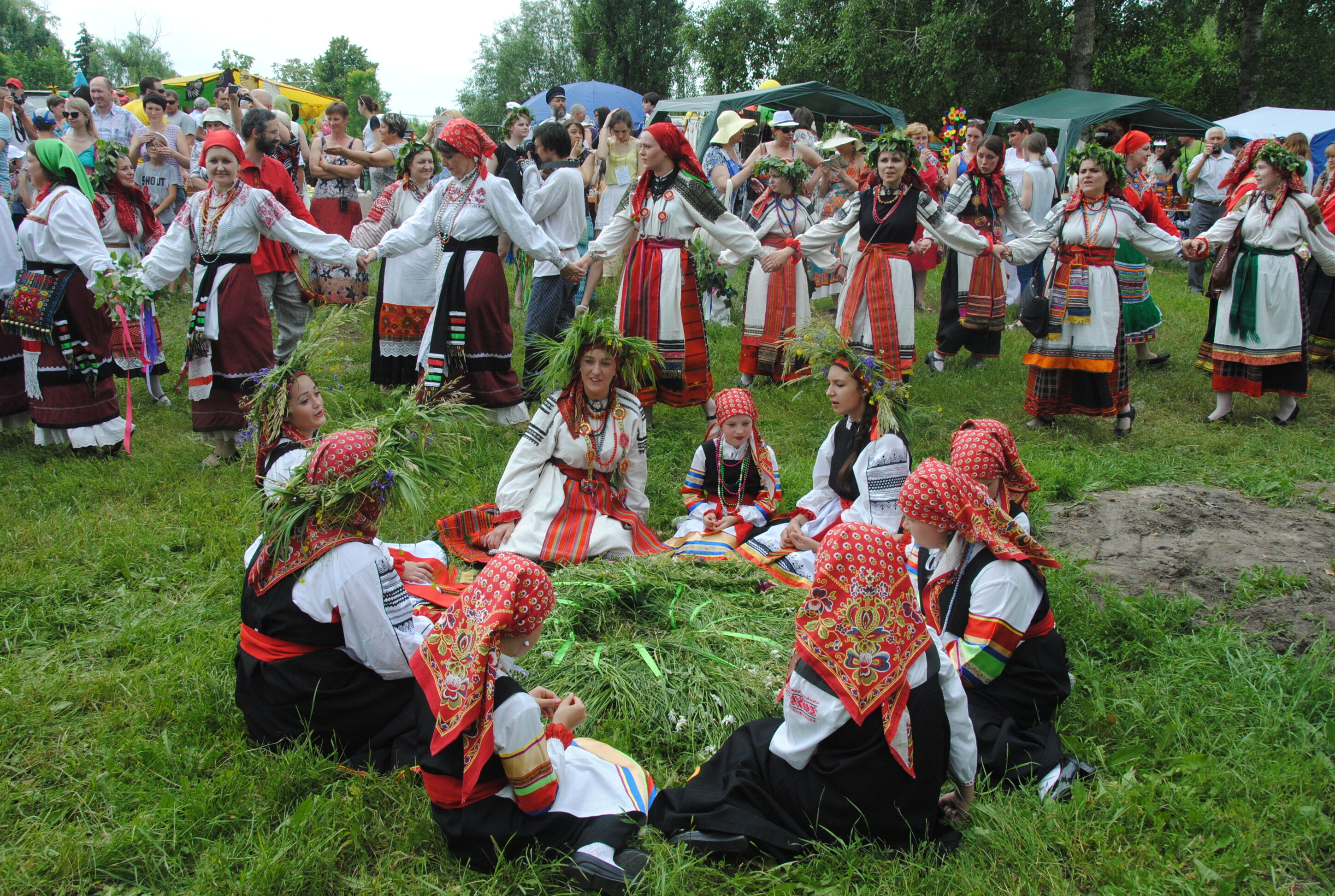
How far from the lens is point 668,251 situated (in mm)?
6094

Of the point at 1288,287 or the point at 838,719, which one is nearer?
the point at 838,719

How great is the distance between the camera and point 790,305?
25.1ft

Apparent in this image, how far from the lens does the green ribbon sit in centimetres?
671

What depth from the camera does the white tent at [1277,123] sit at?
14.5 m

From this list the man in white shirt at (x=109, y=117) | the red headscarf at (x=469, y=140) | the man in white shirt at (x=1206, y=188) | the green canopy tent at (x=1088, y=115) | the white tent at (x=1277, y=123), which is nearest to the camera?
the red headscarf at (x=469, y=140)

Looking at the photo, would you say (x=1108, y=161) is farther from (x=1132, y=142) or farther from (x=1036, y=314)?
(x=1132, y=142)

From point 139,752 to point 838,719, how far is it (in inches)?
91.8

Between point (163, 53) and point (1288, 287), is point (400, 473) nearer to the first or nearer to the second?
point (1288, 287)

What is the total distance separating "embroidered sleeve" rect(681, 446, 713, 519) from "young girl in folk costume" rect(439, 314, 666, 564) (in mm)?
361

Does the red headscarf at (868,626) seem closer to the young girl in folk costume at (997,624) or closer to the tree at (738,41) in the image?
the young girl in folk costume at (997,624)

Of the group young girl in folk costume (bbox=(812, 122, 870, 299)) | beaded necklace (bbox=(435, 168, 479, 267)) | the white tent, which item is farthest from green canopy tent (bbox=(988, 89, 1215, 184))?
beaded necklace (bbox=(435, 168, 479, 267))

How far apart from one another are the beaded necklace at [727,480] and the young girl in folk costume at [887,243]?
5.85ft

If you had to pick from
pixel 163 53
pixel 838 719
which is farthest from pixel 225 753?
pixel 163 53

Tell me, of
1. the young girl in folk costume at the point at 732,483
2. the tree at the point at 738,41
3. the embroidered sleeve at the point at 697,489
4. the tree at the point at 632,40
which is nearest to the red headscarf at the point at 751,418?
the young girl in folk costume at the point at 732,483
